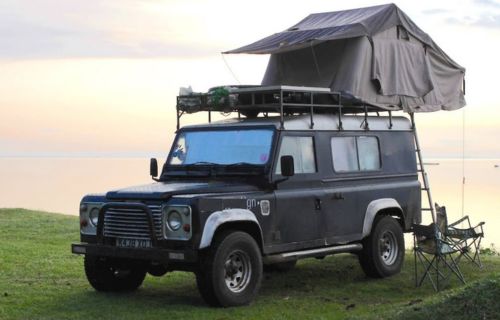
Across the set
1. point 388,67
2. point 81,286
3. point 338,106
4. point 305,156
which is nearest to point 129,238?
point 81,286

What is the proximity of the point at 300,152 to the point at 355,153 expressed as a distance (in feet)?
4.07

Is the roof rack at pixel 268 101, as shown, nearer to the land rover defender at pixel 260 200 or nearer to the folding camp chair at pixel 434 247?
the land rover defender at pixel 260 200

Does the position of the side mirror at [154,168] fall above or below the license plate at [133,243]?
above

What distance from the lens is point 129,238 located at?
30.9 ft

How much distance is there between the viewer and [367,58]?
12102 mm

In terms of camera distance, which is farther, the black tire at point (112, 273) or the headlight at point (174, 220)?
the black tire at point (112, 273)

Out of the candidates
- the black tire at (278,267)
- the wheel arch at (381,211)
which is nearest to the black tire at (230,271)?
the wheel arch at (381,211)

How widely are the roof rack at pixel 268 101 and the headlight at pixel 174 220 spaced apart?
1.95m

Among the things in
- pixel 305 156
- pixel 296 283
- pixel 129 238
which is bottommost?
pixel 296 283

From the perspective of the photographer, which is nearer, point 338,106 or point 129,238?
point 129,238

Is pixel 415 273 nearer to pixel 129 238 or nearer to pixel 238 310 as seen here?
pixel 238 310

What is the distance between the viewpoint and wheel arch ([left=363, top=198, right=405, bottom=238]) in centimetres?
1139

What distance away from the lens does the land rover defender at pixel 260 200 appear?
9.14 m

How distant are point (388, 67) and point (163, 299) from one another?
4989 millimetres
